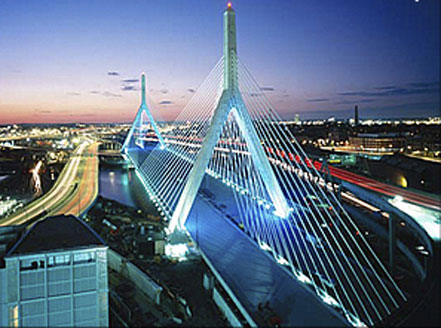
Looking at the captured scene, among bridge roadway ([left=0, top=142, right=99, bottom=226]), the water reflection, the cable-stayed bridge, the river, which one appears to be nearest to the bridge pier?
the cable-stayed bridge

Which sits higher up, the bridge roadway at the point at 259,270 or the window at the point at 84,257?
the window at the point at 84,257

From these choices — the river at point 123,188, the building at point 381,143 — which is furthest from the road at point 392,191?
the building at point 381,143

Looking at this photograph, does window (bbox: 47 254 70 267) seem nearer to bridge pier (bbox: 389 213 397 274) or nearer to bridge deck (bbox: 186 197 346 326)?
bridge deck (bbox: 186 197 346 326)

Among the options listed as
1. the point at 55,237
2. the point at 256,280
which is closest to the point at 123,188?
the point at 55,237

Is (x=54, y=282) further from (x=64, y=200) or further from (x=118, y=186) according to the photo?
(x=118, y=186)

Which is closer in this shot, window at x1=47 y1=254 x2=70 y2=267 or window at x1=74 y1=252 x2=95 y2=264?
window at x1=47 y1=254 x2=70 y2=267

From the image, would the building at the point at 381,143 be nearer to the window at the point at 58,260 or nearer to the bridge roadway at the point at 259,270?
the bridge roadway at the point at 259,270

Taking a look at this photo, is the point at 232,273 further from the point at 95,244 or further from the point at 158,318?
the point at 95,244
